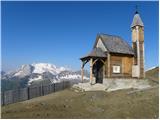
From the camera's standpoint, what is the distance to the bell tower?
3152 cm

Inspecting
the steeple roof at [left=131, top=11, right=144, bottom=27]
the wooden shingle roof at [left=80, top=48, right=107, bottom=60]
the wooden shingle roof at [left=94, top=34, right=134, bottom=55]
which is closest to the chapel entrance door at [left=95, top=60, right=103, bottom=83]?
the wooden shingle roof at [left=80, top=48, right=107, bottom=60]

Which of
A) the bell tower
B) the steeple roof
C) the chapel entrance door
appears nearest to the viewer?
the chapel entrance door

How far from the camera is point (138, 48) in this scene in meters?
31.7

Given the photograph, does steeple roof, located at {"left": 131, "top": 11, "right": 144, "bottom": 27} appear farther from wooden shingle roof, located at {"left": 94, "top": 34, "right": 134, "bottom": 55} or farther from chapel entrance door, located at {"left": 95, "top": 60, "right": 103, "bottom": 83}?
chapel entrance door, located at {"left": 95, "top": 60, "right": 103, "bottom": 83}

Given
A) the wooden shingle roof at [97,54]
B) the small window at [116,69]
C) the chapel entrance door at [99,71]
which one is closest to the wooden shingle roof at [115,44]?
the wooden shingle roof at [97,54]

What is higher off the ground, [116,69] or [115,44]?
[115,44]

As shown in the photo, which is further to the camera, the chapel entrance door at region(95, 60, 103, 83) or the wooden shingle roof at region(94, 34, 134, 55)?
the chapel entrance door at region(95, 60, 103, 83)

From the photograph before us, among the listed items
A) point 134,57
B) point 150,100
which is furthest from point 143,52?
point 150,100

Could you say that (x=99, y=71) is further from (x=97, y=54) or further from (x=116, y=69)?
(x=97, y=54)

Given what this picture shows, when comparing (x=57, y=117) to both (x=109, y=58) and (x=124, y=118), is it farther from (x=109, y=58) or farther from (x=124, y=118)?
(x=109, y=58)

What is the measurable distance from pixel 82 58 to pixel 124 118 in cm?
1810

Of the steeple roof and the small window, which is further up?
the steeple roof

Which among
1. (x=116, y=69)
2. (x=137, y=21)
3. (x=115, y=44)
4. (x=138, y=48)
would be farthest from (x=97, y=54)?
(x=137, y=21)

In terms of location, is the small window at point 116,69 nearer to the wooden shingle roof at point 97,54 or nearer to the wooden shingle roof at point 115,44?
the wooden shingle roof at point 115,44
